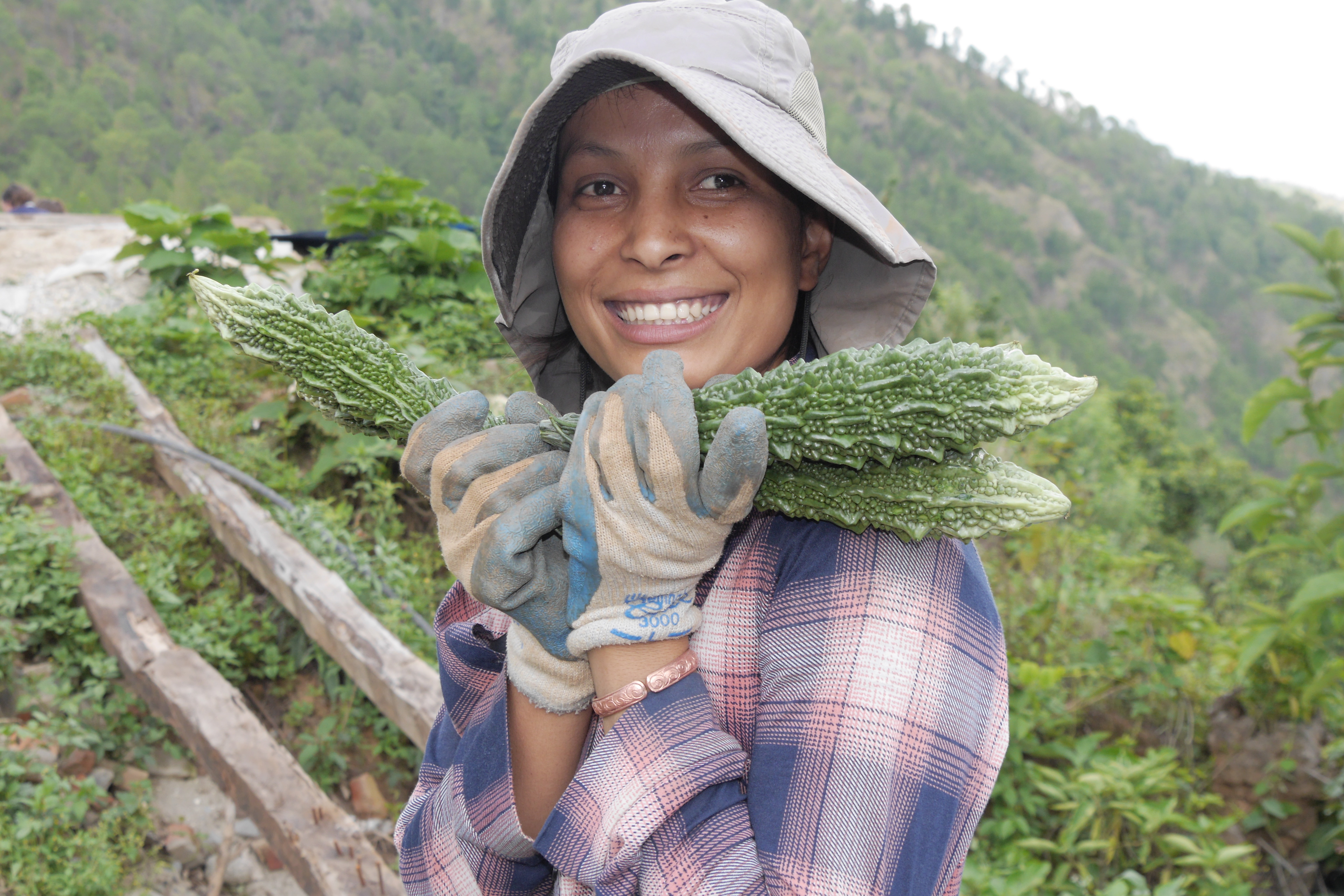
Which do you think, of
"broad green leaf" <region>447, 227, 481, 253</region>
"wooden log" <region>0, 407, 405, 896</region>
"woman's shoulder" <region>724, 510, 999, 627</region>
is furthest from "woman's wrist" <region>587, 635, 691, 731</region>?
"broad green leaf" <region>447, 227, 481, 253</region>

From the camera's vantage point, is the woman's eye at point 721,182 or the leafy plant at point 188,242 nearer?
the woman's eye at point 721,182

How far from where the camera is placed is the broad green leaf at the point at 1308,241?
3752 mm

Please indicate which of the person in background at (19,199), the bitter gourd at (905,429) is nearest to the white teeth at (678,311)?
the bitter gourd at (905,429)

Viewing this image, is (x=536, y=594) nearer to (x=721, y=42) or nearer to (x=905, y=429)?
(x=905, y=429)

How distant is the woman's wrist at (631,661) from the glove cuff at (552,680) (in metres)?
0.07

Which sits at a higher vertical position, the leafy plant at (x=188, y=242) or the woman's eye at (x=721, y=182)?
the woman's eye at (x=721, y=182)

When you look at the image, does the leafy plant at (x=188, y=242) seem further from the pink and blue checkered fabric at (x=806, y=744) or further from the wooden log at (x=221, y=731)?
the pink and blue checkered fabric at (x=806, y=744)

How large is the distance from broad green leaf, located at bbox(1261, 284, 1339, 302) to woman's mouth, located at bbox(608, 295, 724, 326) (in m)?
3.10

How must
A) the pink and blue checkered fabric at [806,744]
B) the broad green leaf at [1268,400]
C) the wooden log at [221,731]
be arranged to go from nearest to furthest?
the pink and blue checkered fabric at [806,744] → the wooden log at [221,731] → the broad green leaf at [1268,400]

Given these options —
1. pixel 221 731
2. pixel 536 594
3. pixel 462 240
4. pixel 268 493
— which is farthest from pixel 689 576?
pixel 462 240

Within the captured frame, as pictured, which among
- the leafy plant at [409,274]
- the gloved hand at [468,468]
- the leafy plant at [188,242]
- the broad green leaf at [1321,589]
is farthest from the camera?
the leafy plant at [188,242]

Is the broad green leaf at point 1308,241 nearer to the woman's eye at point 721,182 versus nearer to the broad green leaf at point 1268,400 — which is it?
the broad green leaf at point 1268,400

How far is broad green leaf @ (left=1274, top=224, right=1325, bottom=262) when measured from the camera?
148 inches

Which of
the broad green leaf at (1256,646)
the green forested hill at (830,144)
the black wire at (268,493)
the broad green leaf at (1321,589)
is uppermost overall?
the broad green leaf at (1321,589)
